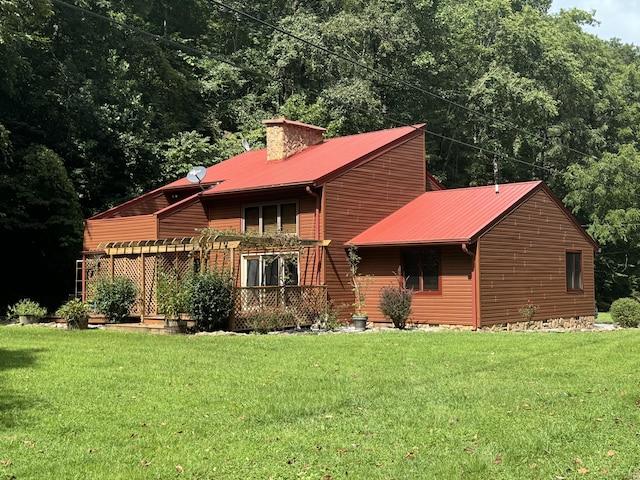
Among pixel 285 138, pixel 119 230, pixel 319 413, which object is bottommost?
pixel 319 413

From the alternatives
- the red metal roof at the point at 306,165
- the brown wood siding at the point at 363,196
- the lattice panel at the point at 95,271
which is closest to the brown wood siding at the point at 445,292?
the brown wood siding at the point at 363,196

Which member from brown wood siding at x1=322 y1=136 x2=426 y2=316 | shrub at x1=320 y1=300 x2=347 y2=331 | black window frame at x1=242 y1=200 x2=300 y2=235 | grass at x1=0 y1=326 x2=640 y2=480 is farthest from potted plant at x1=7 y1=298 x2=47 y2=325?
brown wood siding at x1=322 y1=136 x2=426 y2=316

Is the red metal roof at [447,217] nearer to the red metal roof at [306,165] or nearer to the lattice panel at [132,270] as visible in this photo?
the red metal roof at [306,165]

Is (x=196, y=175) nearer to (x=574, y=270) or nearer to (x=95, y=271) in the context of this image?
(x=95, y=271)

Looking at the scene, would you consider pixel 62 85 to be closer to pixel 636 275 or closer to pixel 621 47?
pixel 636 275

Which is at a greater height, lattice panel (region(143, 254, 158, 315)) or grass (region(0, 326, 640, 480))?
lattice panel (region(143, 254, 158, 315))

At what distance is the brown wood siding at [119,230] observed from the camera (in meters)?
20.6

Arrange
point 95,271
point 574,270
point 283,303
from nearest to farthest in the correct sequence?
point 283,303 < point 95,271 < point 574,270

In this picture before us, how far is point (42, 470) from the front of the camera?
510 centimetres

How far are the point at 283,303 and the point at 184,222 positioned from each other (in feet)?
19.3

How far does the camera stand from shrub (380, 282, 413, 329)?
1764 cm

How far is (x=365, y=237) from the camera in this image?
20219 mm

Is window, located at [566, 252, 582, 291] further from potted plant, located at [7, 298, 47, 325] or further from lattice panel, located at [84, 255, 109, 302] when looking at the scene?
potted plant, located at [7, 298, 47, 325]

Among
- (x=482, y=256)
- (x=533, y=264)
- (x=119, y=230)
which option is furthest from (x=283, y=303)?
(x=533, y=264)
